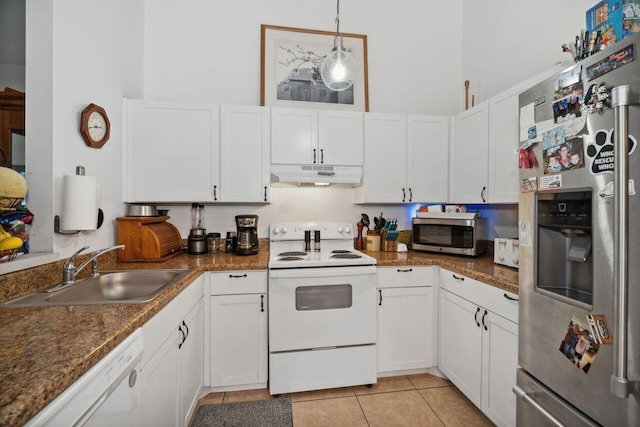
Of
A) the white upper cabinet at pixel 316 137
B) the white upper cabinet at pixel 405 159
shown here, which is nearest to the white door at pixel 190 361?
the white upper cabinet at pixel 316 137

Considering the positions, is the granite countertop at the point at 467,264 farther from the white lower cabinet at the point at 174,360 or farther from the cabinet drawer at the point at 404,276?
the white lower cabinet at the point at 174,360

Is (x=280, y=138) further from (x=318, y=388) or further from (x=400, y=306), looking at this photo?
(x=318, y=388)

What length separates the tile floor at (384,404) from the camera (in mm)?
1789

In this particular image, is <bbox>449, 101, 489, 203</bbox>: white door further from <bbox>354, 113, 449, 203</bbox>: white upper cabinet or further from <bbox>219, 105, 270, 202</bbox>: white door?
<bbox>219, 105, 270, 202</bbox>: white door

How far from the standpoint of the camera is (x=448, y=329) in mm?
2104

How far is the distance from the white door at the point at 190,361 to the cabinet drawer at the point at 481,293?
1.75m

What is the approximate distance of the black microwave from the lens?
2.26 m

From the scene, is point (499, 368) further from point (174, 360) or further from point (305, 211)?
point (305, 211)

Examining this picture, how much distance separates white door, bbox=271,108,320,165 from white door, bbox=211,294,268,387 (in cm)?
115

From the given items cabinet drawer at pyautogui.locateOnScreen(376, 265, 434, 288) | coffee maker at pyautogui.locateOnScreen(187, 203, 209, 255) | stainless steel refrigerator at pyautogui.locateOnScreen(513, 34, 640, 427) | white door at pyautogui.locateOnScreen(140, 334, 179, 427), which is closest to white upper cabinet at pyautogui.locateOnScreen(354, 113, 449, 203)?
cabinet drawer at pyautogui.locateOnScreen(376, 265, 434, 288)

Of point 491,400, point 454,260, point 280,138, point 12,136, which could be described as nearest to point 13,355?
point 12,136

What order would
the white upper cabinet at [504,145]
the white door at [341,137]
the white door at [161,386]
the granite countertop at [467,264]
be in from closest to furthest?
the white door at [161,386]
the granite countertop at [467,264]
the white upper cabinet at [504,145]
the white door at [341,137]

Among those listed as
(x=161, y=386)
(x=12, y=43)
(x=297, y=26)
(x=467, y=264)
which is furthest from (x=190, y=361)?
(x=297, y=26)

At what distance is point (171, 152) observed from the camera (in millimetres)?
2285
